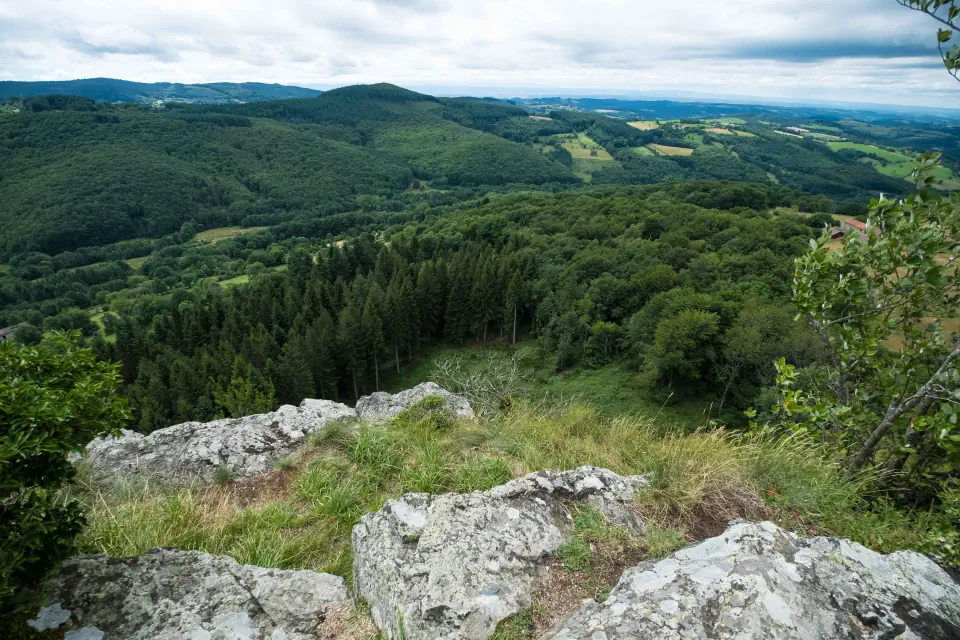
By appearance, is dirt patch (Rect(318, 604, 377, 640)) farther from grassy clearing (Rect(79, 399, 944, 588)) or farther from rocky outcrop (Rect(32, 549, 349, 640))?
grassy clearing (Rect(79, 399, 944, 588))

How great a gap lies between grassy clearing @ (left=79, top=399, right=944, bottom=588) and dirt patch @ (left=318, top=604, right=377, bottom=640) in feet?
2.74

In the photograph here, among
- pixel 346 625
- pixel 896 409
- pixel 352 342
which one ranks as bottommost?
pixel 352 342

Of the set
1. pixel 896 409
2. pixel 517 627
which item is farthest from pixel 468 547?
pixel 896 409

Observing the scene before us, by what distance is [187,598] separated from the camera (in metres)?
4.26

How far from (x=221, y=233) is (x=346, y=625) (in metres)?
190

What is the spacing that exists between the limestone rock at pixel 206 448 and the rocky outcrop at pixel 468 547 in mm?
5241

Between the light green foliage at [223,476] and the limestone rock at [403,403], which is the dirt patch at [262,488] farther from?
the limestone rock at [403,403]

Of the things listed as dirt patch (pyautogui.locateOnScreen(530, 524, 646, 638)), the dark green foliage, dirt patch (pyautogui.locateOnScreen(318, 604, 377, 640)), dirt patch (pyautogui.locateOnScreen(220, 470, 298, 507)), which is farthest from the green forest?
dirt patch (pyautogui.locateOnScreen(318, 604, 377, 640))

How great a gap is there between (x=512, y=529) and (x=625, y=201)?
9356 cm

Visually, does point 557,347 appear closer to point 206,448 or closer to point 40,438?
point 206,448

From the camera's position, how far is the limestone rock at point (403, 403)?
12.1m

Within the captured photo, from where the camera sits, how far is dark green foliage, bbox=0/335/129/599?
3.23 m

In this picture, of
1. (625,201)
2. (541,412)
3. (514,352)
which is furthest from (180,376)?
(625,201)

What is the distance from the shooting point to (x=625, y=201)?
8994 cm
